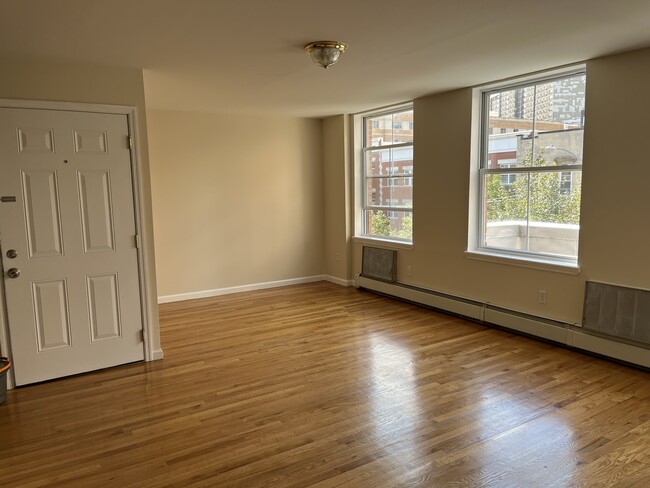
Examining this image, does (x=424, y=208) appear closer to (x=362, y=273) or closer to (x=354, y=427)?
(x=362, y=273)

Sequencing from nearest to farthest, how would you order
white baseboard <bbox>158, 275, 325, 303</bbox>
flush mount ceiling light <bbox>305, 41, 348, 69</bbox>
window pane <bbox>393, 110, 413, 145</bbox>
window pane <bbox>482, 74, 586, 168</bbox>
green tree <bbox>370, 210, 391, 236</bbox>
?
1. flush mount ceiling light <bbox>305, 41, 348, 69</bbox>
2. window pane <bbox>482, 74, 586, 168</bbox>
3. window pane <bbox>393, 110, 413, 145</bbox>
4. white baseboard <bbox>158, 275, 325, 303</bbox>
5. green tree <bbox>370, 210, 391, 236</bbox>

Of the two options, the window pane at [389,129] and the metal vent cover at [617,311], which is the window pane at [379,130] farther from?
the metal vent cover at [617,311]

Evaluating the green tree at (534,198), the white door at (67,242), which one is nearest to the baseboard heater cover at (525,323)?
the green tree at (534,198)

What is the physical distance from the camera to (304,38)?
3.06 m

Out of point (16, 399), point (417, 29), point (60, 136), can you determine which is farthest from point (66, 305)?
point (417, 29)

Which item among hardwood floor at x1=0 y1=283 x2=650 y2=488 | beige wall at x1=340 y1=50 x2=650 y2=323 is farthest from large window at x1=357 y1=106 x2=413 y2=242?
hardwood floor at x1=0 y1=283 x2=650 y2=488

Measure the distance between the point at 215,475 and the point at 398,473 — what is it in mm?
912

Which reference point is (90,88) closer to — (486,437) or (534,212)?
(486,437)

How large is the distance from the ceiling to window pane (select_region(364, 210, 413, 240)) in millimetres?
1898

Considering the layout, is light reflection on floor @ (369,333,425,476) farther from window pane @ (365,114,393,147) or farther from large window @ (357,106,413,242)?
window pane @ (365,114,393,147)

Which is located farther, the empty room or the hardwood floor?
the empty room

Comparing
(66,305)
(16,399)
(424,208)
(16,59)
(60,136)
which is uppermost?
(16,59)

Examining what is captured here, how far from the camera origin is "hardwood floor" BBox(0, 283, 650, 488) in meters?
2.37

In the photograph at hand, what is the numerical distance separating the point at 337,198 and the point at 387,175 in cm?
90
